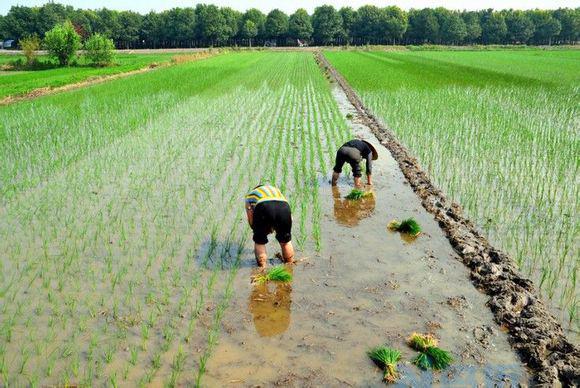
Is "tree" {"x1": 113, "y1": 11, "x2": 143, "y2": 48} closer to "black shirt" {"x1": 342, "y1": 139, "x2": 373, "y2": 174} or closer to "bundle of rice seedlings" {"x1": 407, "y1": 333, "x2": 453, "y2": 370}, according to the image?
"black shirt" {"x1": 342, "y1": 139, "x2": 373, "y2": 174}

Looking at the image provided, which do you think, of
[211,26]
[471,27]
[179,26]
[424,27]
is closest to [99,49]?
[211,26]

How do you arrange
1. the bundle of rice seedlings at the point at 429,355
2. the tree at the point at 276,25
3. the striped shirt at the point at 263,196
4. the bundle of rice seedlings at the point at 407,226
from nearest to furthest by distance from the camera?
the bundle of rice seedlings at the point at 429,355
the striped shirt at the point at 263,196
the bundle of rice seedlings at the point at 407,226
the tree at the point at 276,25

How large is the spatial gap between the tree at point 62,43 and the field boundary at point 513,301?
110 feet

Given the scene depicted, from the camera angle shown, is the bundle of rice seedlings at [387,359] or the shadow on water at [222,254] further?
the shadow on water at [222,254]

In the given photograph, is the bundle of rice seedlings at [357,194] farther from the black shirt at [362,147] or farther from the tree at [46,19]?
the tree at [46,19]

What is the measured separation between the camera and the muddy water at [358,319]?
145 inches

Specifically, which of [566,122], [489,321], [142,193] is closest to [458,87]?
[566,122]

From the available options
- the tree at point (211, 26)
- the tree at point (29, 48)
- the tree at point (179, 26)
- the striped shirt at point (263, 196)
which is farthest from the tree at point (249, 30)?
the striped shirt at point (263, 196)

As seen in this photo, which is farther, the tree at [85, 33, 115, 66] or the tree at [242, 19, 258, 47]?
the tree at [242, 19, 258, 47]

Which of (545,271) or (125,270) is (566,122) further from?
(125,270)

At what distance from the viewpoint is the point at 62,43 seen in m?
33.7

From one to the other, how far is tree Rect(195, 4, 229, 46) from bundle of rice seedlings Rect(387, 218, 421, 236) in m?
78.3

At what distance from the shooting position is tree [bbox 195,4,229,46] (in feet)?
258

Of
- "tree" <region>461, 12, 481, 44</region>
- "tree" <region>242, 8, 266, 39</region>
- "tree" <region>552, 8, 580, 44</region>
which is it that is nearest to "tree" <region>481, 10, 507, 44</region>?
"tree" <region>461, 12, 481, 44</region>
